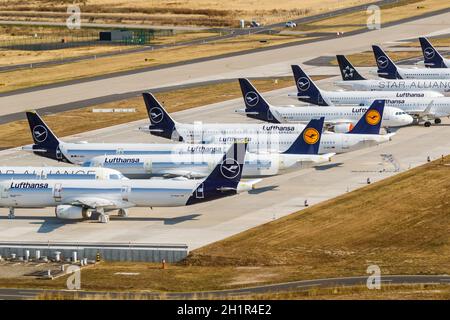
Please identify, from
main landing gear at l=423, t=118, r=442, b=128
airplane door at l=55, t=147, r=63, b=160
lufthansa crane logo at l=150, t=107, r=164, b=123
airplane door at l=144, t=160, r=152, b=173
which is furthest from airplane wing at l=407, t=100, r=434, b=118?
airplane door at l=55, t=147, r=63, b=160

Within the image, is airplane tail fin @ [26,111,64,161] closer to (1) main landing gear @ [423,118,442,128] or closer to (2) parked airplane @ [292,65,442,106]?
(2) parked airplane @ [292,65,442,106]

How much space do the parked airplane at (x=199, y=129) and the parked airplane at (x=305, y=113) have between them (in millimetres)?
17320

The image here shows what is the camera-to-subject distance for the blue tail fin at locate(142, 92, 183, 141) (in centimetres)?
14725

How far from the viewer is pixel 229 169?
355 feet

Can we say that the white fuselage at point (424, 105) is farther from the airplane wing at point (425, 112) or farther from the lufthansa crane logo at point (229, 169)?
the lufthansa crane logo at point (229, 169)

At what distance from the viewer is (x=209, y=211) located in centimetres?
11438

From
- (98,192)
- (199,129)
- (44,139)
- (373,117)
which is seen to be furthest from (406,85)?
(98,192)

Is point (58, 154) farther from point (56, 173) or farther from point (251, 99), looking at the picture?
point (251, 99)

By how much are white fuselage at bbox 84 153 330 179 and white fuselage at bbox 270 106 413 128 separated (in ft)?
124

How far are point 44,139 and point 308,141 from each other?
3013cm

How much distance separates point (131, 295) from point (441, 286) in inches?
867

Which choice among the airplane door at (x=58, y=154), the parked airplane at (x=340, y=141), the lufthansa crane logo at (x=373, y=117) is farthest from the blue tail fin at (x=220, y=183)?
the lufthansa crane logo at (x=373, y=117)
